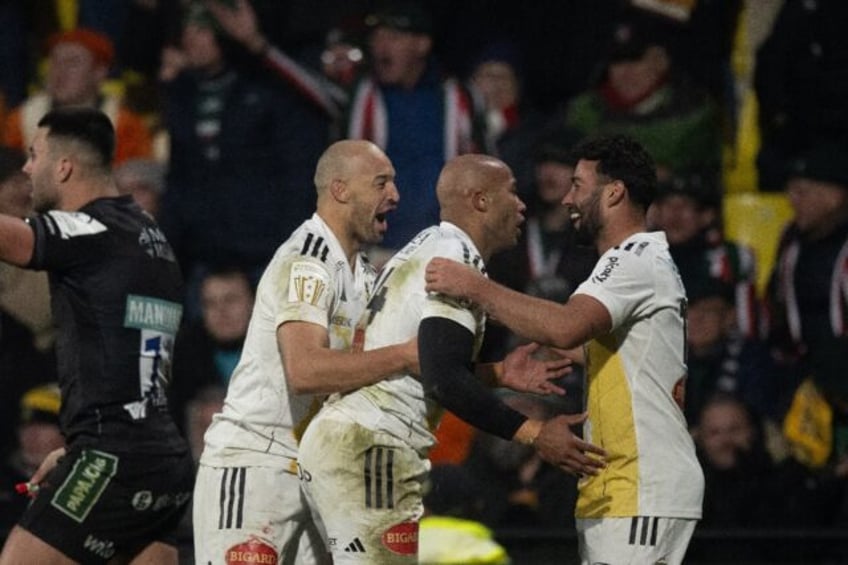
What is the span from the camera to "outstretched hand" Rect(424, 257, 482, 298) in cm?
647

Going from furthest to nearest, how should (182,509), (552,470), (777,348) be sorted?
(777,348) < (552,470) < (182,509)

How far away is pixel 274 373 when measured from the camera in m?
6.98

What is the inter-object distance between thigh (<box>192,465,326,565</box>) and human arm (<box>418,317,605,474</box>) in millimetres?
774

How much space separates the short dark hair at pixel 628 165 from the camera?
6691 millimetres

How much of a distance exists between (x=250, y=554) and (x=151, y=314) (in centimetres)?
91

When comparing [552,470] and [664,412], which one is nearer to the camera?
[664,412]

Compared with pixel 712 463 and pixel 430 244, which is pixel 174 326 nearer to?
pixel 430 244

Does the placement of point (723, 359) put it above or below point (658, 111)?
below

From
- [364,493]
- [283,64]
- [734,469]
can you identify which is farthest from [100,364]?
[283,64]

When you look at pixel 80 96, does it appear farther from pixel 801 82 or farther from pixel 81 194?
pixel 81 194

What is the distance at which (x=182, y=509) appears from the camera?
7059mm

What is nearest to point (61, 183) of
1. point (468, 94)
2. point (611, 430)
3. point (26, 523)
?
point (26, 523)

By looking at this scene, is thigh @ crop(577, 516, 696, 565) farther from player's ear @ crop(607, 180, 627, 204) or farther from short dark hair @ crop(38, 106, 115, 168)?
short dark hair @ crop(38, 106, 115, 168)

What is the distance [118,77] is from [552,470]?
12.9 ft
